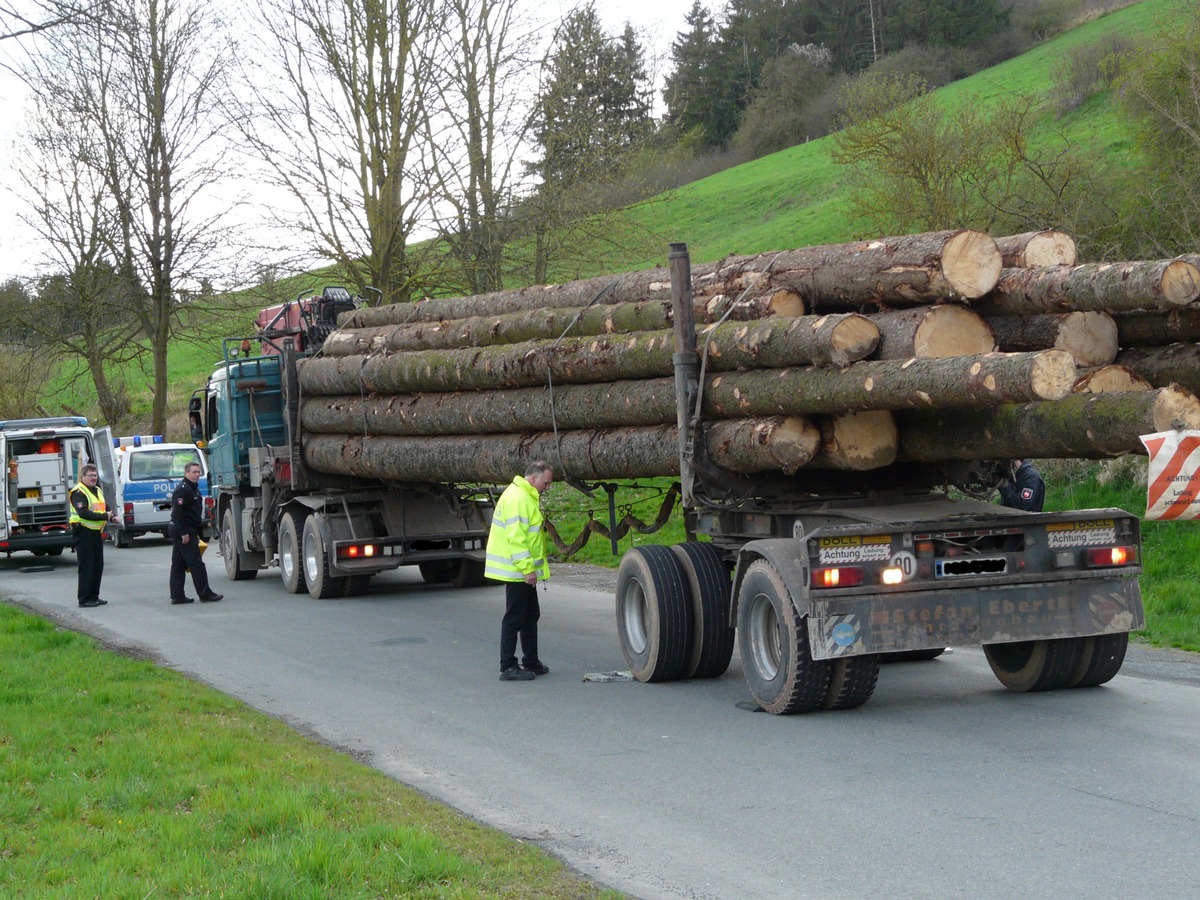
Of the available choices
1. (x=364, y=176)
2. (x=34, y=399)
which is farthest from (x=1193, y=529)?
(x=34, y=399)

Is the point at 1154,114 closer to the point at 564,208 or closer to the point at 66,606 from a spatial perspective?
the point at 564,208

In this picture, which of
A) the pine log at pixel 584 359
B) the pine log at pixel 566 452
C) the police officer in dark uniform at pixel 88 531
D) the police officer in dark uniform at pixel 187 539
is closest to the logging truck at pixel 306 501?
the pine log at pixel 566 452

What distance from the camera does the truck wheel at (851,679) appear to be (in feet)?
27.5

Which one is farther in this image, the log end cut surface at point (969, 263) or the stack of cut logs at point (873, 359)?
the log end cut surface at point (969, 263)

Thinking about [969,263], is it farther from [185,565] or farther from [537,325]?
[185,565]

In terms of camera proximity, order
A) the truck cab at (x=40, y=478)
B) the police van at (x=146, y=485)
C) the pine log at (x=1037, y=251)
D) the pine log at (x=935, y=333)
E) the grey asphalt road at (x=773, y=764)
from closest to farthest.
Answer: the grey asphalt road at (x=773, y=764)
the pine log at (x=935, y=333)
the pine log at (x=1037, y=251)
the truck cab at (x=40, y=478)
the police van at (x=146, y=485)

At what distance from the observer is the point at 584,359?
10.8 metres

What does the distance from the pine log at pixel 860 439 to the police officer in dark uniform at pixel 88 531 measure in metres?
11.3

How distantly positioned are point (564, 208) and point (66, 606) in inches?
479

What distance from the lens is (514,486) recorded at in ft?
34.5

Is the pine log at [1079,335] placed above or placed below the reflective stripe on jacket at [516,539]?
above

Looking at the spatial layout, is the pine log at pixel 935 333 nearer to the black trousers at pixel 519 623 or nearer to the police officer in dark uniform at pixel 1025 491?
the police officer in dark uniform at pixel 1025 491

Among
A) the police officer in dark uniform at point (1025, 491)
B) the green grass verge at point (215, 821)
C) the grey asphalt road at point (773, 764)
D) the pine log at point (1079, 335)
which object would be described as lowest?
the grey asphalt road at point (773, 764)

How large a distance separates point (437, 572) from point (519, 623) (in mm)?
7926
